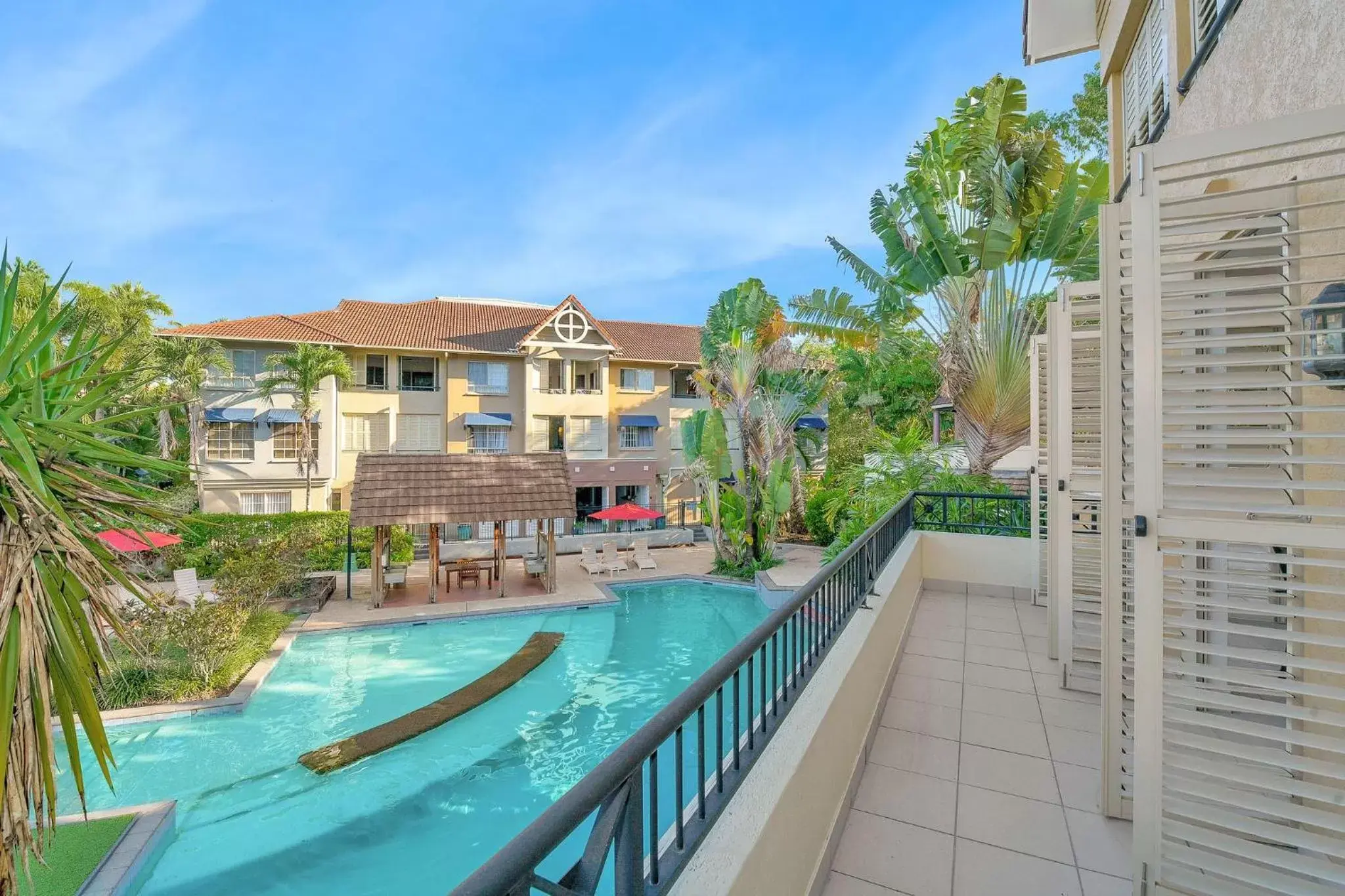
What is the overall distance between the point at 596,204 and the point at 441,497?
27.9m

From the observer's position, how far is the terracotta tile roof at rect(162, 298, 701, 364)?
2442 cm

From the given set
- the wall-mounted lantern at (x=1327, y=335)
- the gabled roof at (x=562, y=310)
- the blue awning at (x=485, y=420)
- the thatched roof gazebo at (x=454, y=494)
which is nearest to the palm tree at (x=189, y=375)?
the blue awning at (x=485, y=420)

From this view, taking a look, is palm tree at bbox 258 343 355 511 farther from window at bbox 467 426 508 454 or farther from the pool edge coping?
the pool edge coping

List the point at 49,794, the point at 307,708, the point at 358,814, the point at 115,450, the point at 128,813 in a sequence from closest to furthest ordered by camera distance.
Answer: the point at 49,794 → the point at 115,450 → the point at 128,813 → the point at 358,814 → the point at 307,708

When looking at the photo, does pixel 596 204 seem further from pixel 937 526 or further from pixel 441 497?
pixel 937 526

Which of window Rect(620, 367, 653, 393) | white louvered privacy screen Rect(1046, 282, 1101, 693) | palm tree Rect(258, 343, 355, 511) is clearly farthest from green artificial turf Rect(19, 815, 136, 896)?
window Rect(620, 367, 653, 393)

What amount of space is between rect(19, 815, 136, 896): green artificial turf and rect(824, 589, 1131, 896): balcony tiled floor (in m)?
6.94

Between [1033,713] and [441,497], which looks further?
[441,497]

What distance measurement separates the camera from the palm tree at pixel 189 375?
70.9 feet

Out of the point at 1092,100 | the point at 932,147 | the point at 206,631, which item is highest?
the point at 1092,100

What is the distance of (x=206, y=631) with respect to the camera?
10.8 m

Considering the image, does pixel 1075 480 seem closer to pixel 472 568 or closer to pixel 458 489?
pixel 458 489

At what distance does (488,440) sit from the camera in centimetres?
2797

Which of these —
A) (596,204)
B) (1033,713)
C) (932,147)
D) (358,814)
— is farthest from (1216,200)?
(596,204)
